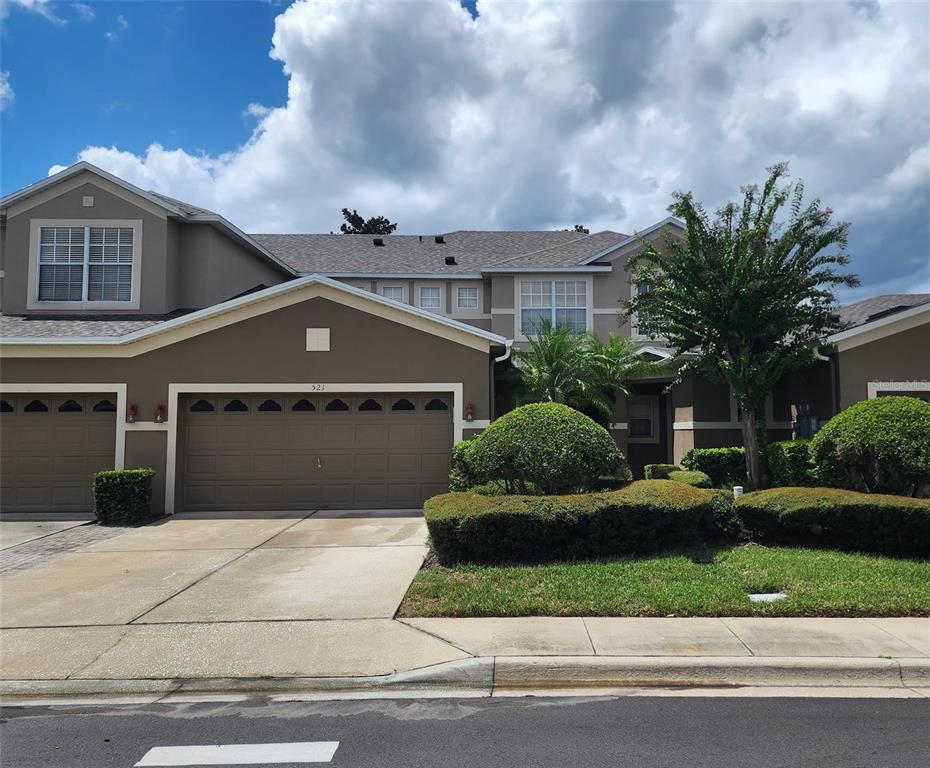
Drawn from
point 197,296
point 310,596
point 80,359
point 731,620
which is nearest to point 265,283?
point 197,296

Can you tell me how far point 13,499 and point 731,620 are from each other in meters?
13.8

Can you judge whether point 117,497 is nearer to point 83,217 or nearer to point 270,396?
point 270,396

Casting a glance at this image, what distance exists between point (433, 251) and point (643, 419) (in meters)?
9.48

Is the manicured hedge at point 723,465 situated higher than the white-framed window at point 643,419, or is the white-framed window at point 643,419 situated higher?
the white-framed window at point 643,419

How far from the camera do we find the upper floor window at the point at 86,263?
16.7 meters

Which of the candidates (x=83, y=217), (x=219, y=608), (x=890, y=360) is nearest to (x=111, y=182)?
(x=83, y=217)

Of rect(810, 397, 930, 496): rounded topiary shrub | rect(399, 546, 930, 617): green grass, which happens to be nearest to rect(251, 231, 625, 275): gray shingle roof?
rect(810, 397, 930, 496): rounded topiary shrub

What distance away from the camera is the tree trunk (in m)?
13.7

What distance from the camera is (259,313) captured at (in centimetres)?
1395

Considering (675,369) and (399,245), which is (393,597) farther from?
(399,245)

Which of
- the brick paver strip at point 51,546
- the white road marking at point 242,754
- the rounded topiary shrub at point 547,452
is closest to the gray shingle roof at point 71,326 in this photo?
the brick paver strip at point 51,546

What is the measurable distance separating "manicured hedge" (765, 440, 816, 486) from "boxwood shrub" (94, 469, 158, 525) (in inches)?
485

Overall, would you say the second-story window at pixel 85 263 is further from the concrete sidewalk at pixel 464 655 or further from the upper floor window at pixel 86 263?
the concrete sidewalk at pixel 464 655

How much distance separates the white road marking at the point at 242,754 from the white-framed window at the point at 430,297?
1824 centimetres
